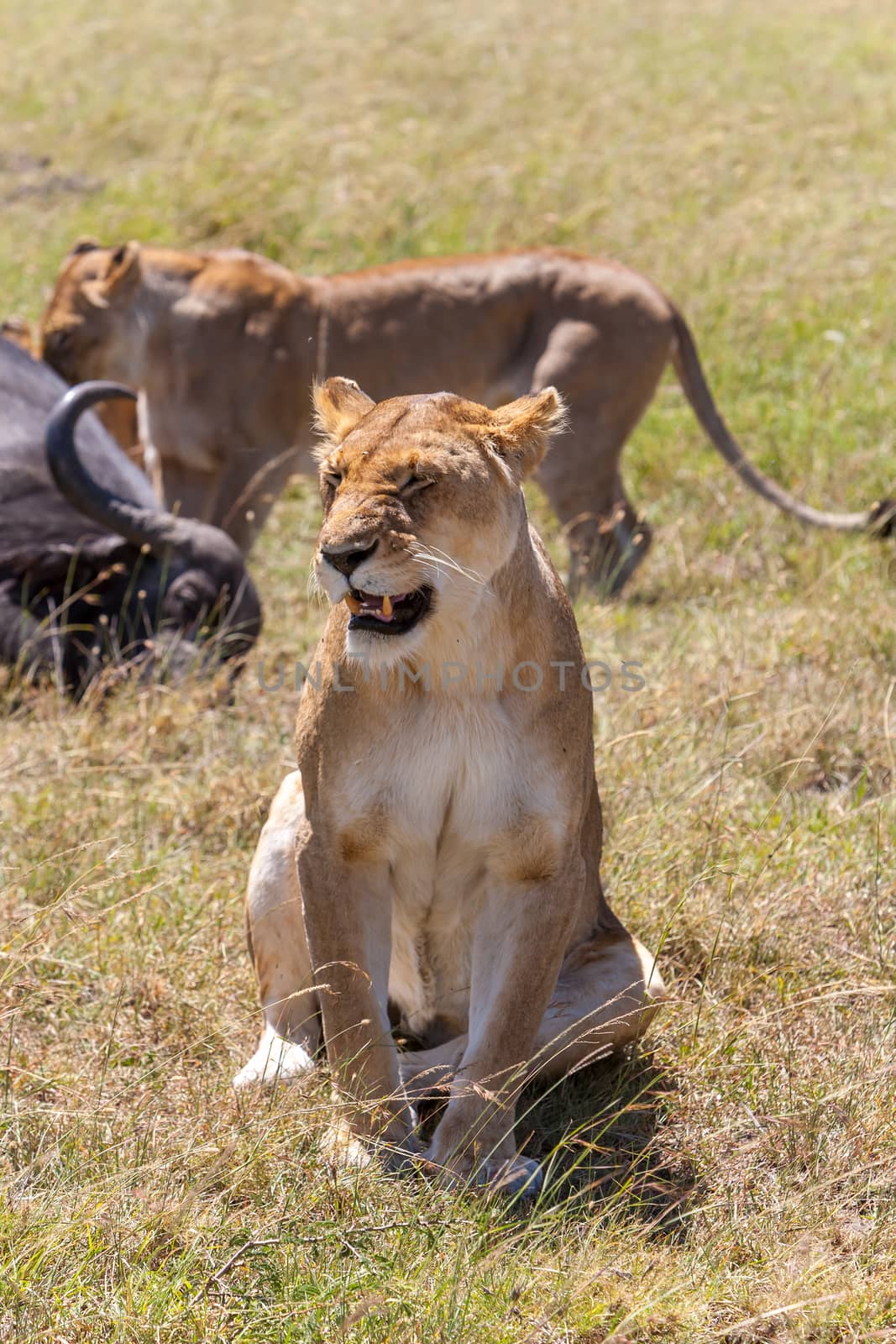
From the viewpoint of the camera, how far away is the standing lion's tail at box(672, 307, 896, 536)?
6664mm

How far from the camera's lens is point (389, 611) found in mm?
2666

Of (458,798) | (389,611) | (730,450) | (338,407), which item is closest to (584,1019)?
(458,798)

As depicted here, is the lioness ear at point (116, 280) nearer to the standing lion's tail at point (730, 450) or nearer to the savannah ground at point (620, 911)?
the savannah ground at point (620, 911)

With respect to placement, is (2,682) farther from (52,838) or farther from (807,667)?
(807,667)

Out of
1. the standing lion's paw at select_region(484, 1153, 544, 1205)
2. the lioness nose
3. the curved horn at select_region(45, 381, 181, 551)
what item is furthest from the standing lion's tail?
the lioness nose

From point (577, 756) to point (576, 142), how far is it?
10269 millimetres

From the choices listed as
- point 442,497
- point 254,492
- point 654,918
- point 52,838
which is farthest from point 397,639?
point 254,492

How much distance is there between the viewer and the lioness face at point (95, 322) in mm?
7062

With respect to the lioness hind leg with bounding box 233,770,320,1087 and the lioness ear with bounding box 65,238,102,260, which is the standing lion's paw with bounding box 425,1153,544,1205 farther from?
the lioness ear with bounding box 65,238,102,260

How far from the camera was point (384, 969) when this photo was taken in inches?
117

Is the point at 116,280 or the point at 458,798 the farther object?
the point at 116,280

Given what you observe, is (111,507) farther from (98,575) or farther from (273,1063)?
(273,1063)

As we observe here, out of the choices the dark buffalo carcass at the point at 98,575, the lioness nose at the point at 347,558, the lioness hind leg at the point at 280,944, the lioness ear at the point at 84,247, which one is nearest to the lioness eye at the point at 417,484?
the lioness nose at the point at 347,558

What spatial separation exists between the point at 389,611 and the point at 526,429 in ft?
1.51
